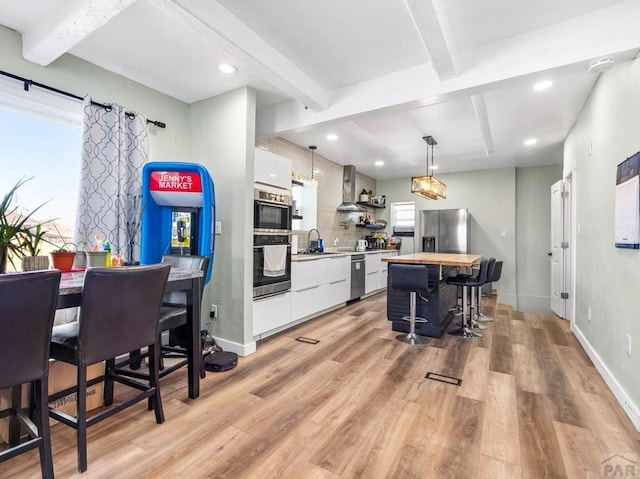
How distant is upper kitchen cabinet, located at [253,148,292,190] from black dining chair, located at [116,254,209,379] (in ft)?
3.67

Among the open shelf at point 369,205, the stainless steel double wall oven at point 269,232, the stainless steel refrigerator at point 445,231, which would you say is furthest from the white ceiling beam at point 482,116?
the open shelf at point 369,205

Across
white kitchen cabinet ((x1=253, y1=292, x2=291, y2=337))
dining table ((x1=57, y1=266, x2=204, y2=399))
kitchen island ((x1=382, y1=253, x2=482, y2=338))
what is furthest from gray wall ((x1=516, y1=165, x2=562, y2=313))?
dining table ((x1=57, y1=266, x2=204, y2=399))

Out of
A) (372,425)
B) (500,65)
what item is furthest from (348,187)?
(372,425)

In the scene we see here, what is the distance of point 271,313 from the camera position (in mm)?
3475

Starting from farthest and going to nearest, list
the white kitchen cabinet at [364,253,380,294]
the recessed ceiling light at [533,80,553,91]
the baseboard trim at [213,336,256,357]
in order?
the white kitchen cabinet at [364,253,380,294] < the baseboard trim at [213,336,256,357] < the recessed ceiling light at [533,80,553,91]

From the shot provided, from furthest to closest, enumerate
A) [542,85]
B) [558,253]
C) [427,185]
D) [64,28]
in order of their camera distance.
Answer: [558,253] → [427,185] → [542,85] → [64,28]

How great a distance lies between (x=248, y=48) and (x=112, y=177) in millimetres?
1582

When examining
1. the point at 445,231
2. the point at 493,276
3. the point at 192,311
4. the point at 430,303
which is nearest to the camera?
the point at 192,311

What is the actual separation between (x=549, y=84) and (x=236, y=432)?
3.84m

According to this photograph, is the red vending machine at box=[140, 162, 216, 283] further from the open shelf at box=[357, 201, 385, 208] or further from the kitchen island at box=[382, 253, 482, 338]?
the open shelf at box=[357, 201, 385, 208]

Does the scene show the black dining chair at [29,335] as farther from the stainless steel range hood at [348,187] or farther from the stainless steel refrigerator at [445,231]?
the stainless steel refrigerator at [445,231]

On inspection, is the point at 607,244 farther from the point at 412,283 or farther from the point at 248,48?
the point at 248,48

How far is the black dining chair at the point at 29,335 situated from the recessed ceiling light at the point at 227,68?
6.95 feet

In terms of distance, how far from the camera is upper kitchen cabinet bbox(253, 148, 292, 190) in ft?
10.8
